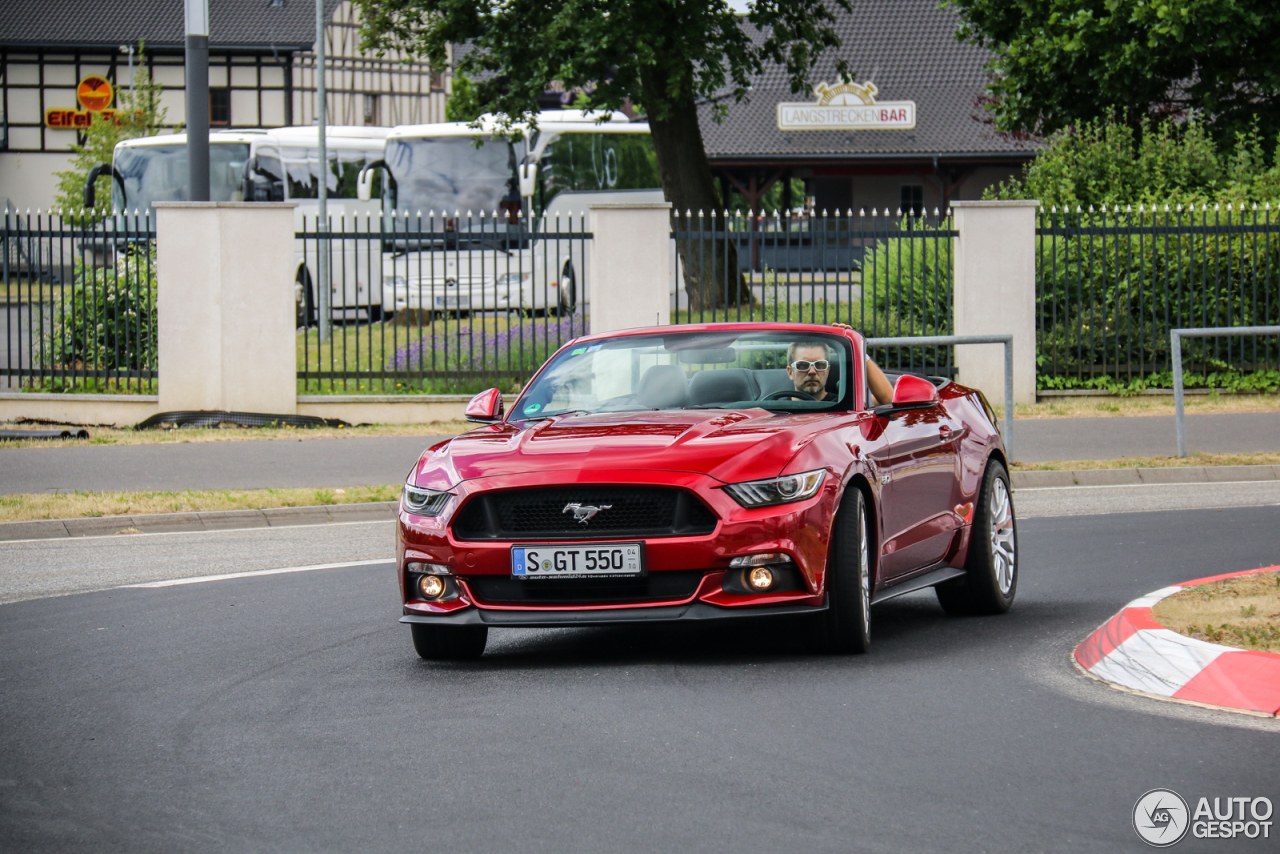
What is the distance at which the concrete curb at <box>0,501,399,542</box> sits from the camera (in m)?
13.1

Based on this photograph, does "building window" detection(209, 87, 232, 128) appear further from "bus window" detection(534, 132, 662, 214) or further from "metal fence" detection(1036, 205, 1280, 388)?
"metal fence" detection(1036, 205, 1280, 388)

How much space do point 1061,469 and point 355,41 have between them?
182 feet

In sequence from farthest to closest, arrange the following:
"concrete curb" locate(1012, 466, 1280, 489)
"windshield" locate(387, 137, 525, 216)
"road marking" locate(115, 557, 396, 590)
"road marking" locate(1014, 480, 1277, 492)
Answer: "windshield" locate(387, 137, 525, 216) < "concrete curb" locate(1012, 466, 1280, 489) < "road marking" locate(1014, 480, 1277, 492) < "road marking" locate(115, 557, 396, 590)

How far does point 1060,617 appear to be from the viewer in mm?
8336

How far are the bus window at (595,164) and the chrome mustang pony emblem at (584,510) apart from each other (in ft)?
86.1

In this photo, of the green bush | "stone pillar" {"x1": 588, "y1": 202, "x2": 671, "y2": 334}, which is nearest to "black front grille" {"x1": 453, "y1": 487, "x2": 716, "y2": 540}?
"stone pillar" {"x1": 588, "y1": 202, "x2": 671, "y2": 334}

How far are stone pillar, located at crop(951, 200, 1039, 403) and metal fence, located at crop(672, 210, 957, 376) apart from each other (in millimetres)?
296

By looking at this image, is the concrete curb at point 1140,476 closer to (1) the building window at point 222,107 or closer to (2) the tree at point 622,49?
(2) the tree at point 622,49

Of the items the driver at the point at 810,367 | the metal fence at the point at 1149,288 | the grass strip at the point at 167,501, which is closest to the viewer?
the driver at the point at 810,367

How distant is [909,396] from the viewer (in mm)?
7758

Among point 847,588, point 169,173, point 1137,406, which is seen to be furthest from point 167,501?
point 169,173

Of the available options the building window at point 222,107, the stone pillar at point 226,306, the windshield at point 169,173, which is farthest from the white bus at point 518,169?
the building window at point 222,107

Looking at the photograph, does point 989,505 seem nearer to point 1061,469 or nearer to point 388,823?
point 388,823

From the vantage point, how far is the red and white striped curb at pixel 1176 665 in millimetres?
6090
